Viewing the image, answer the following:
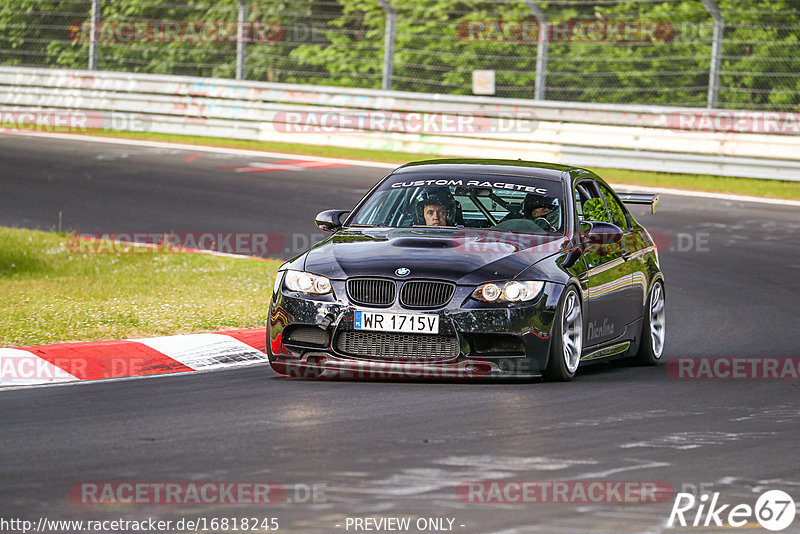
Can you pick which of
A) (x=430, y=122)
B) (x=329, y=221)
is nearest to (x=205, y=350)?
(x=329, y=221)

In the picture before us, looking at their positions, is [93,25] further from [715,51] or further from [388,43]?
[715,51]

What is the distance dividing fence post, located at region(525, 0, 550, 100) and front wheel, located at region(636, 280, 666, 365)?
42.3ft

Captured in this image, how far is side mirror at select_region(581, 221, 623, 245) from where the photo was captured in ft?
31.5

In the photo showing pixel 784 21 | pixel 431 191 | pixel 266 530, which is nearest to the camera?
pixel 266 530

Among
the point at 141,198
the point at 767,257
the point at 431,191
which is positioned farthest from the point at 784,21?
the point at 431,191

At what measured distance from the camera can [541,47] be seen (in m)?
23.4

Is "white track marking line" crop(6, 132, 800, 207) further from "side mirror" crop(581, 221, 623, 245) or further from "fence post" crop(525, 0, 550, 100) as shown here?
"side mirror" crop(581, 221, 623, 245)

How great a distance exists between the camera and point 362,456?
6.57 metres

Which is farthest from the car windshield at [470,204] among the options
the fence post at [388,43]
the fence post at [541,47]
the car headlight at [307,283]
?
the fence post at [388,43]

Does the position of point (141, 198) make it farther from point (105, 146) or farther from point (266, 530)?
point (266, 530)

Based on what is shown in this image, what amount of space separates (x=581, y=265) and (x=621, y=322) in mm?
918

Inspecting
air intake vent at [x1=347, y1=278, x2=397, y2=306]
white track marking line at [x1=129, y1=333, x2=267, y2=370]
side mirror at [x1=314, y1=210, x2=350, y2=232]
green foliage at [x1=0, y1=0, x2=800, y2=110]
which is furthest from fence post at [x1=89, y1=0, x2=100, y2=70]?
air intake vent at [x1=347, y1=278, x2=397, y2=306]

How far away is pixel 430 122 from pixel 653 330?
14128 mm

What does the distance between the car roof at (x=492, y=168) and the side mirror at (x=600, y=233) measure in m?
0.52
